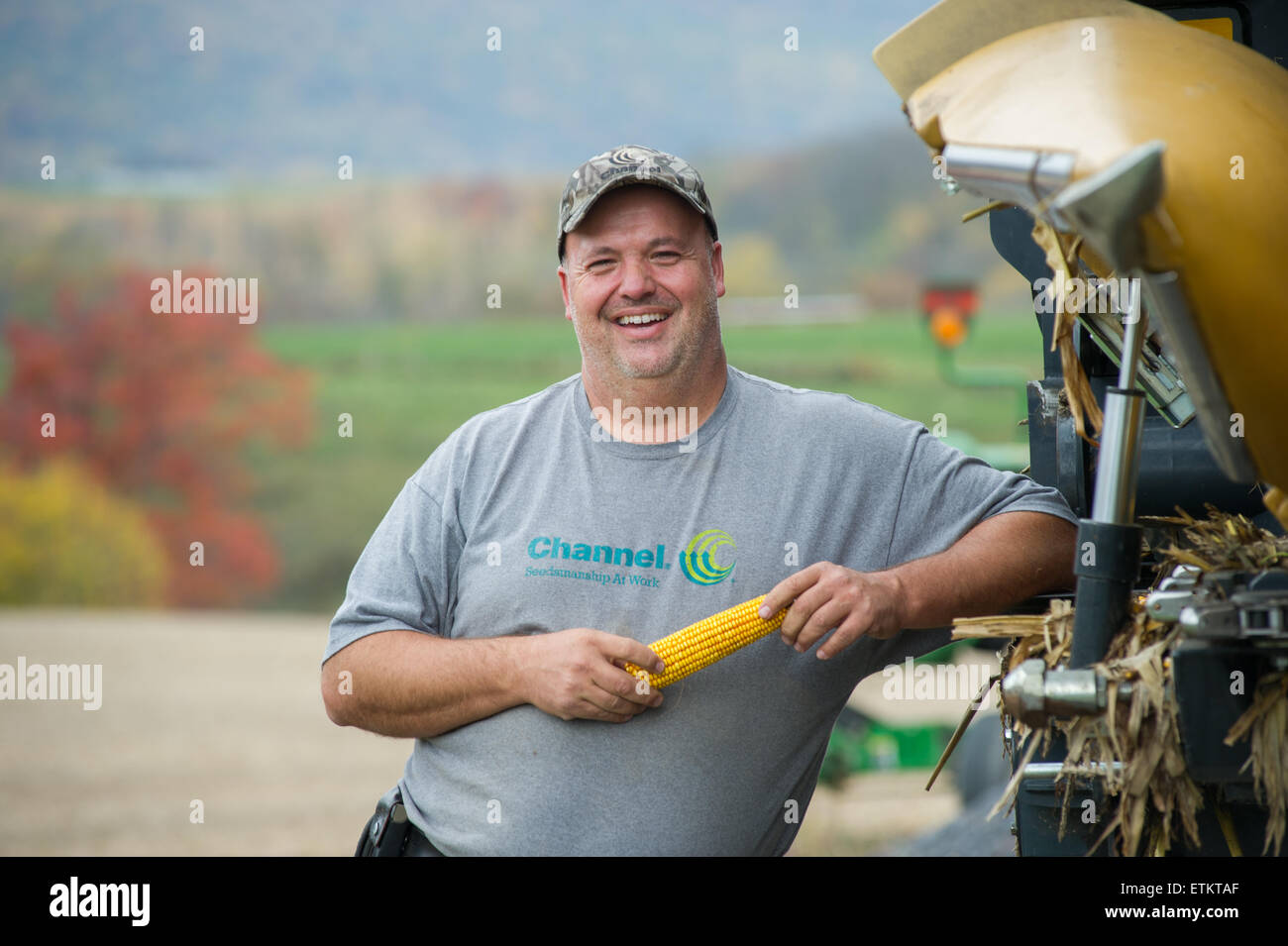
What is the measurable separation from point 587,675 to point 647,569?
A: 0.33 meters

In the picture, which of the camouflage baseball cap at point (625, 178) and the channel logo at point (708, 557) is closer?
the channel logo at point (708, 557)

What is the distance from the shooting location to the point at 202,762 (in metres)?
13.0

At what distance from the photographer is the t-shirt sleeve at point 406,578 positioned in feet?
10.3

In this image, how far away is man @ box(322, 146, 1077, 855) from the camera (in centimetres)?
289

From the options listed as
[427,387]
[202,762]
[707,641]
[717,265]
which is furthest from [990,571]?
[427,387]

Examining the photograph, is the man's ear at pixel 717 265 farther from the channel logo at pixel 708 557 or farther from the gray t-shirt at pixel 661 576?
the channel logo at pixel 708 557

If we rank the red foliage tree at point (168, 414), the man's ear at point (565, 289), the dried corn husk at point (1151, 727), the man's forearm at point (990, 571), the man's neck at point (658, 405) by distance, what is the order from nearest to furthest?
1. the dried corn husk at point (1151, 727)
2. the man's forearm at point (990, 571)
3. the man's neck at point (658, 405)
4. the man's ear at point (565, 289)
5. the red foliage tree at point (168, 414)

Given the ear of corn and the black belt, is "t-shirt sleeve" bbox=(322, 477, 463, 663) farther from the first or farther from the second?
the ear of corn

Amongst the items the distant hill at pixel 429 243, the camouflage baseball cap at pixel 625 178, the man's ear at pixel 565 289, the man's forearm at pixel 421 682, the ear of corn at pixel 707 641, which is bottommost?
the man's forearm at pixel 421 682

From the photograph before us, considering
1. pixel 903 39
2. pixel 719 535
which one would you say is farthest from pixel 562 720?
pixel 903 39

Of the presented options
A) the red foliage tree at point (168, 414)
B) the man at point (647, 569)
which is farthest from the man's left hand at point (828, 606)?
the red foliage tree at point (168, 414)

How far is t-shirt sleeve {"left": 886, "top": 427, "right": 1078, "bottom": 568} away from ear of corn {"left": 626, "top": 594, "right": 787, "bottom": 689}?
0.42 metres

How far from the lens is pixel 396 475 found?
109ft

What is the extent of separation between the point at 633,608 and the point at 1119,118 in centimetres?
158
